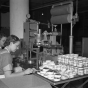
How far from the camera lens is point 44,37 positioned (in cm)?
273

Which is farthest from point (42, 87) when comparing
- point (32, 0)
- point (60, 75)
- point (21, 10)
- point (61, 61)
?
point (32, 0)

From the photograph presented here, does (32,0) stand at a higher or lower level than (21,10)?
higher

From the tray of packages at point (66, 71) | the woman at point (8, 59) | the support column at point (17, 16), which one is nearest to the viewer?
the tray of packages at point (66, 71)

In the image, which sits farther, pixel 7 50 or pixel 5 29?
pixel 5 29

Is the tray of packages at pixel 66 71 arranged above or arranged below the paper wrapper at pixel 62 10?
below

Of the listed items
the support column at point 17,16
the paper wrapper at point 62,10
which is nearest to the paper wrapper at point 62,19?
the paper wrapper at point 62,10

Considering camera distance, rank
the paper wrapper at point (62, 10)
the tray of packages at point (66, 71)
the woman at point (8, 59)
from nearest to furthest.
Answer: the tray of packages at point (66, 71) < the woman at point (8, 59) < the paper wrapper at point (62, 10)

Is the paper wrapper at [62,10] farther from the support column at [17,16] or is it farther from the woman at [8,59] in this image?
the support column at [17,16]

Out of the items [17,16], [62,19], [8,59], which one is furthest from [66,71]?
[17,16]

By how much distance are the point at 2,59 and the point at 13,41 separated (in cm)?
26

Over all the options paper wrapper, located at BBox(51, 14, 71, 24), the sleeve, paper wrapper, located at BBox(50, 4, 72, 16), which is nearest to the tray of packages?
the sleeve

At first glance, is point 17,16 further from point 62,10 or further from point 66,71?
point 66,71

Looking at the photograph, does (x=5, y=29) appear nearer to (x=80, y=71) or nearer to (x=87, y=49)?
(x=87, y=49)

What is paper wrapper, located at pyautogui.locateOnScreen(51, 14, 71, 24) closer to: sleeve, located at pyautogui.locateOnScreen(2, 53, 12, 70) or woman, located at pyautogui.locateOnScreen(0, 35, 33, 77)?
woman, located at pyautogui.locateOnScreen(0, 35, 33, 77)
